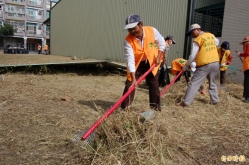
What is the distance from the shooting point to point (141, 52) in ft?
9.23

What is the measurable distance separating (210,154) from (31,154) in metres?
1.65

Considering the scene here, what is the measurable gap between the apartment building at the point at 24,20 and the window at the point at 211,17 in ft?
124

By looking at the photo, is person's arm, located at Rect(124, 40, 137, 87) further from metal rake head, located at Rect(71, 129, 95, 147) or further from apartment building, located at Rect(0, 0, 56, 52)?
apartment building, located at Rect(0, 0, 56, 52)

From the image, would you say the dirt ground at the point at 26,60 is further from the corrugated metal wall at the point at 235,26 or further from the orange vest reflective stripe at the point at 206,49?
the corrugated metal wall at the point at 235,26

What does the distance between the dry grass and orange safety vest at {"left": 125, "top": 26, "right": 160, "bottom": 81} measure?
0.66 metres

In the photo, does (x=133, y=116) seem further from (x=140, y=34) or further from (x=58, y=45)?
(x=58, y=45)

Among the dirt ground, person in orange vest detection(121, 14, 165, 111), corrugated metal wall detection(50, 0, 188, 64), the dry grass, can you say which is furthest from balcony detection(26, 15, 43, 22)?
person in orange vest detection(121, 14, 165, 111)

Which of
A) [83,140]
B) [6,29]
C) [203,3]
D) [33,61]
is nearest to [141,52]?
[83,140]

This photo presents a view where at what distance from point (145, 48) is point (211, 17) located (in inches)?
252

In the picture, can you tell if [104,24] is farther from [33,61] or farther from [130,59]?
[130,59]

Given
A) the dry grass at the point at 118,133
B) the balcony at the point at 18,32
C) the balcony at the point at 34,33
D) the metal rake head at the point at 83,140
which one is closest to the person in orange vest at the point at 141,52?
the dry grass at the point at 118,133

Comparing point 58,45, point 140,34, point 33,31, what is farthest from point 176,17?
point 33,31

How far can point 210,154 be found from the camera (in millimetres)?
2059

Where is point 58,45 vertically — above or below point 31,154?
above
